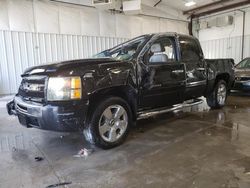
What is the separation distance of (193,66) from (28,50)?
613 cm

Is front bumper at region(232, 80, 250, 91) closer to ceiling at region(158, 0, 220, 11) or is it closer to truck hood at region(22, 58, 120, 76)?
ceiling at region(158, 0, 220, 11)

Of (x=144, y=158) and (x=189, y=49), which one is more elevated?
(x=189, y=49)

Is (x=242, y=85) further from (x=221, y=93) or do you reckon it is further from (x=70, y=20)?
(x=70, y=20)

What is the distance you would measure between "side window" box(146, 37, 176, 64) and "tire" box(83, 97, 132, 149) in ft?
3.19

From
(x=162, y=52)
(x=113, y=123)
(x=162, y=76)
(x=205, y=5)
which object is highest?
(x=205, y=5)

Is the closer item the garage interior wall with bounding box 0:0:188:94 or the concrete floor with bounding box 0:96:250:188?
the concrete floor with bounding box 0:96:250:188

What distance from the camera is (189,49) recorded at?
4.68 meters

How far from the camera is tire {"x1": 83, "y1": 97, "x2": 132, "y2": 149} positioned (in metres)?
3.11

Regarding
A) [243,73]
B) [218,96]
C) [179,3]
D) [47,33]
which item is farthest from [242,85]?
[47,33]

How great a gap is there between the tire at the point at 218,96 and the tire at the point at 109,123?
119 inches

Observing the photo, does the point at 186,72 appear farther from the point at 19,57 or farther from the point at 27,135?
the point at 19,57

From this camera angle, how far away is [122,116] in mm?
3467

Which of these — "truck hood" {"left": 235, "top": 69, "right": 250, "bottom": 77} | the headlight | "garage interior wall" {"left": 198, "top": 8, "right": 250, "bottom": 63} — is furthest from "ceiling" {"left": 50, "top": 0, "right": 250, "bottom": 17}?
the headlight

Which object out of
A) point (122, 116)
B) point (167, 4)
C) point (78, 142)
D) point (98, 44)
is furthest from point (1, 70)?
point (167, 4)
